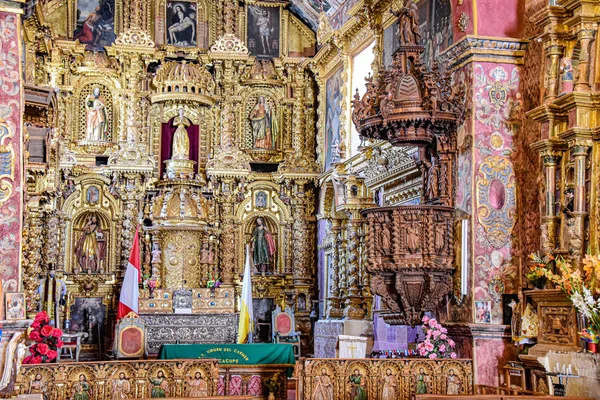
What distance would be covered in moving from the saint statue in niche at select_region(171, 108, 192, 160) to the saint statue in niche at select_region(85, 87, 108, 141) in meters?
1.78

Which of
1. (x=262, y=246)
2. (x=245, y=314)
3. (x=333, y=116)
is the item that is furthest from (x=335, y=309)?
(x=333, y=116)

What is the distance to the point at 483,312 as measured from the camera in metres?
13.0

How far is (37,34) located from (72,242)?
524 cm

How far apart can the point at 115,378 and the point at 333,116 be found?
11760 millimetres

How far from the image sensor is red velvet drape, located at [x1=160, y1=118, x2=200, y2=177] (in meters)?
22.5

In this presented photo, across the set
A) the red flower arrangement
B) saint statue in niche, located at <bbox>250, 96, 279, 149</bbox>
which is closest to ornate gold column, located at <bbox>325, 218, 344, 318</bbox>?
saint statue in niche, located at <bbox>250, 96, 279, 149</bbox>

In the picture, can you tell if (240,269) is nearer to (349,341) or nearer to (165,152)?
(165,152)

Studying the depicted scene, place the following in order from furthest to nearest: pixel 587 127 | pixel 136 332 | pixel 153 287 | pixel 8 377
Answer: pixel 153 287 < pixel 136 332 < pixel 587 127 < pixel 8 377

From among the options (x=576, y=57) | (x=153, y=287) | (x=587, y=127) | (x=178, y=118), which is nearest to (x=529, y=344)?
(x=587, y=127)

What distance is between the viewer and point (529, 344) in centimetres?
1247

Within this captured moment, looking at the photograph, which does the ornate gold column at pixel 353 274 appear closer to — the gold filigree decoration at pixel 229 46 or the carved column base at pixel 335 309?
the carved column base at pixel 335 309

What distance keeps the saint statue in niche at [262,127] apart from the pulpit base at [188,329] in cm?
488

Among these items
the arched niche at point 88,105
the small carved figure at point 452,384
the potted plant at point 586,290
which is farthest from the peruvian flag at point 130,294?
the potted plant at point 586,290

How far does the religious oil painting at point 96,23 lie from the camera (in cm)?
2228
